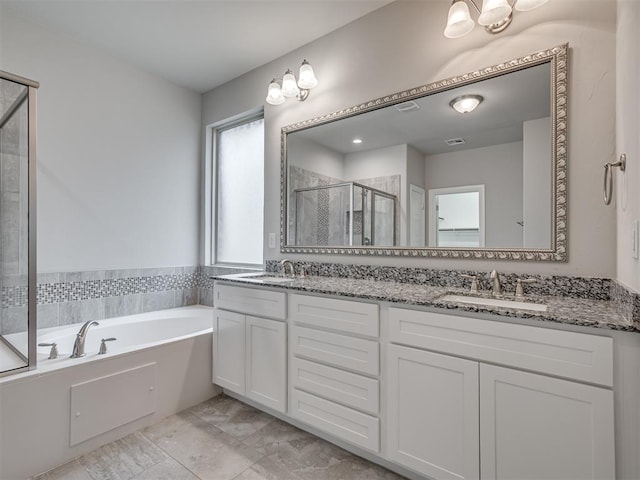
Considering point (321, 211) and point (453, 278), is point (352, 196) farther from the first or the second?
point (453, 278)

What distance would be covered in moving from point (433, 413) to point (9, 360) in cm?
208

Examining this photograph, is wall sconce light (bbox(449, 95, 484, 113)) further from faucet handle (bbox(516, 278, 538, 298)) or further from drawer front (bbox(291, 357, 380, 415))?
drawer front (bbox(291, 357, 380, 415))

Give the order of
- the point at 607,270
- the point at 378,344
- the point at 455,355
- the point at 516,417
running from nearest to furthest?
the point at 516,417 < the point at 455,355 < the point at 607,270 < the point at 378,344

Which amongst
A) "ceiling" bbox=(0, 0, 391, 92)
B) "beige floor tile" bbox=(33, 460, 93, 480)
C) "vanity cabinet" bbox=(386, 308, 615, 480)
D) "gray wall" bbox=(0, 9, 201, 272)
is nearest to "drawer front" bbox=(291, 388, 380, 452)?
"vanity cabinet" bbox=(386, 308, 615, 480)

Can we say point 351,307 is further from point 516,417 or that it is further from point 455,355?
point 516,417

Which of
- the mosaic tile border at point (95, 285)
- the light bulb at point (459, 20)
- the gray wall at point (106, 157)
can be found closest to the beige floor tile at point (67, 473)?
the mosaic tile border at point (95, 285)

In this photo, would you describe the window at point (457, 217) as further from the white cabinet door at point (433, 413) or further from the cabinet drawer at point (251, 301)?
the cabinet drawer at point (251, 301)

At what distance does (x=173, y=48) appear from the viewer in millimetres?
2463

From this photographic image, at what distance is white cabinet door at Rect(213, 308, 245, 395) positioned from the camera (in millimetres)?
2070

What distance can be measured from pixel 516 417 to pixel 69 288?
2.82 m

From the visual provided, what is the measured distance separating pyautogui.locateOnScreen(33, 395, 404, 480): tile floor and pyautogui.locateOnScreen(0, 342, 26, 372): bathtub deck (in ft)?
1.75

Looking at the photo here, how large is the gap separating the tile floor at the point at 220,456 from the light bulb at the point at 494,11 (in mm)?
2199

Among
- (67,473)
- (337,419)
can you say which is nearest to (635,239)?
(337,419)

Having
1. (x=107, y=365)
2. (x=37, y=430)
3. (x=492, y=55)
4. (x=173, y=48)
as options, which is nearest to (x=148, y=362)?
(x=107, y=365)
